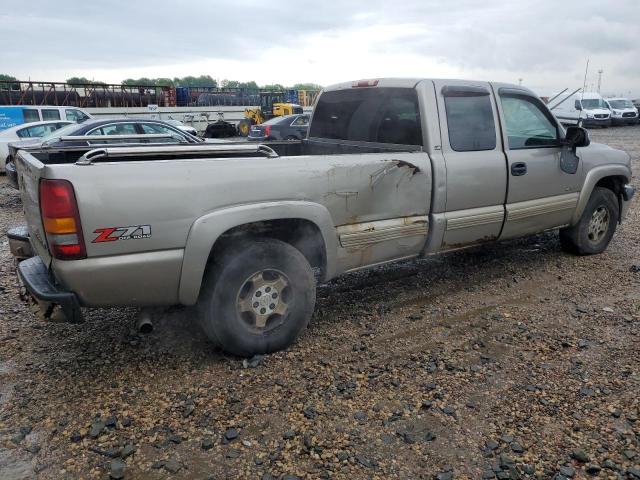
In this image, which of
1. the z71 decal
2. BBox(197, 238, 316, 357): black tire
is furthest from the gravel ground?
the z71 decal

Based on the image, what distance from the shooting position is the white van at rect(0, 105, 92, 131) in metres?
15.4

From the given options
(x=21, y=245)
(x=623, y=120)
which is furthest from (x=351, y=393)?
(x=623, y=120)

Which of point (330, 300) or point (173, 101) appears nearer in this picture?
point (330, 300)

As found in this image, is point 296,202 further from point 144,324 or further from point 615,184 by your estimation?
point 615,184

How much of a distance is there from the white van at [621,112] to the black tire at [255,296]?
3394 centimetres

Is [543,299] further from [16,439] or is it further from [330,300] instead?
[16,439]

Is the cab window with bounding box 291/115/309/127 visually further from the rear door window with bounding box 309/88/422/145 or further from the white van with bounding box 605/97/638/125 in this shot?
the white van with bounding box 605/97/638/125

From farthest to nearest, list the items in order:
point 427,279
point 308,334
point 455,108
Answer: point 427,279 < point 455,108 < point 308,334

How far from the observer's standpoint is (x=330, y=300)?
4.56 meters

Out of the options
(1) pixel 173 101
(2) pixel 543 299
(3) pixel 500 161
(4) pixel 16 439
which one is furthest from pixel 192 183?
(1) pixel 173 101

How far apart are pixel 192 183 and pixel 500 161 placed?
2826mm

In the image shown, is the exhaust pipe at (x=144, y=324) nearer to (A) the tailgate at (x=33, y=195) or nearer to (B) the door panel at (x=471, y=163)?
(A) the tailgate at (x=33, y=195)

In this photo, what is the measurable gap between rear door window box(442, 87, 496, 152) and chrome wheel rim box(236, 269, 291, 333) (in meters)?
1.91

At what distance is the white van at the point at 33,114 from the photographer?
50.6ft
